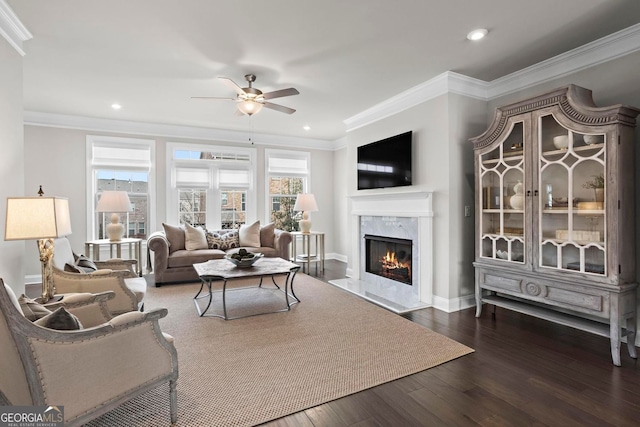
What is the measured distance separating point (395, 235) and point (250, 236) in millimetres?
2679

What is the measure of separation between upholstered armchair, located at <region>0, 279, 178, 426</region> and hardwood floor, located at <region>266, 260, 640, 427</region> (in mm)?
786

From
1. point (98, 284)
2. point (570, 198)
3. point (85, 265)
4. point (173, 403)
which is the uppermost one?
point (570, 198)

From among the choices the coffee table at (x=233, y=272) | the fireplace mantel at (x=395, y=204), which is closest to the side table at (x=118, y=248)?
the coffee table at (x=233, y=272)

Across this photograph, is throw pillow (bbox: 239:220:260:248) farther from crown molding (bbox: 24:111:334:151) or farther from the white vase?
the white vase

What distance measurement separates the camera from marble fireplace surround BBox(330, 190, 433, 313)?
3996mm

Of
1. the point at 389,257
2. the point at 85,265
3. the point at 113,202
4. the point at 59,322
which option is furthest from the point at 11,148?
the point at 389,257

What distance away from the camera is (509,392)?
2.10m

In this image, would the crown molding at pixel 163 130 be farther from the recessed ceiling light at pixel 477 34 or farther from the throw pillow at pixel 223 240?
the recessed ceiling light at pixel 477 34

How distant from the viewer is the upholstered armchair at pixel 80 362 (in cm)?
133

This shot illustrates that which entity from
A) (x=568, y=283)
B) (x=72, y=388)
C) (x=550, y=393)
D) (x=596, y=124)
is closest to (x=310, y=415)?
(x=72, y=388)

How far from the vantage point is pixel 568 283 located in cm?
276

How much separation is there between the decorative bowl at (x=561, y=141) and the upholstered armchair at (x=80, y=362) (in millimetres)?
3424

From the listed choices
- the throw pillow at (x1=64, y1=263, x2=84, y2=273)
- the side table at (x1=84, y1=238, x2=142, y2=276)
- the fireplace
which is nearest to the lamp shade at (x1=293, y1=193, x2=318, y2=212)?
the fireplace

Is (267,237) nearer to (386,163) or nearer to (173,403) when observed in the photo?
(386,163)
